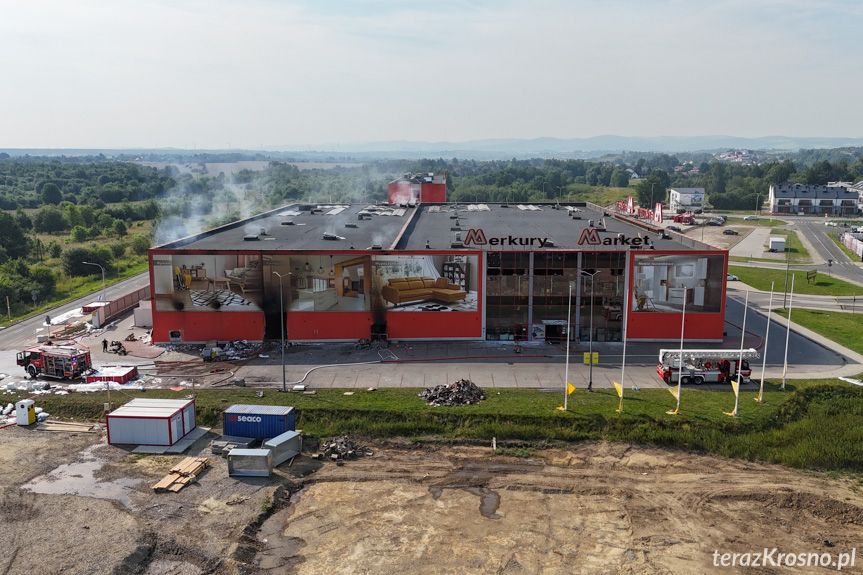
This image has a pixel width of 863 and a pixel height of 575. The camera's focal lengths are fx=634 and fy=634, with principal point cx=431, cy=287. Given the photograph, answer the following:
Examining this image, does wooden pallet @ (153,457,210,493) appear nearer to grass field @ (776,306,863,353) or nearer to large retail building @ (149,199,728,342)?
large retail building @ (149,199,728,342)

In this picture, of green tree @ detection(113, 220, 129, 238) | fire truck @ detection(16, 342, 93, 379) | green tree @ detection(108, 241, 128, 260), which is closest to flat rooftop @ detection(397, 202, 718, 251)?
fire truck @ detection(16, 342, 93, 379)

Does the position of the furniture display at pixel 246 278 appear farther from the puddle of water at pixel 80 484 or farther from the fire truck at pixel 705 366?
the fire truck at pixel 705 366

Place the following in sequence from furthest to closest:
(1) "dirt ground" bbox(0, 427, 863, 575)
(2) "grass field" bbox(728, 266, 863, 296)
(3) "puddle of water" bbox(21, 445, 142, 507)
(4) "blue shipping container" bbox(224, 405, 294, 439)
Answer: (2) "grass field" bbox(728, 266, 863, 296) → (4) "blue shipping container" bbox(224, 405, 294, 439) → (3) "puddle of water" bbox(21, 445, 142, 507) → (1) "dirt ground" bbox(0, 427, 863, 575)

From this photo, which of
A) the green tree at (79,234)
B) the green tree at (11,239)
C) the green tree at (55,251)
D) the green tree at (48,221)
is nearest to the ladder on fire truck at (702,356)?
the green tree at (11,239)

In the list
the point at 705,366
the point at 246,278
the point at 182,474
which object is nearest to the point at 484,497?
the point at 182,474

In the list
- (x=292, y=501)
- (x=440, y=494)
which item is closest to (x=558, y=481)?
(x=440, y=494)
